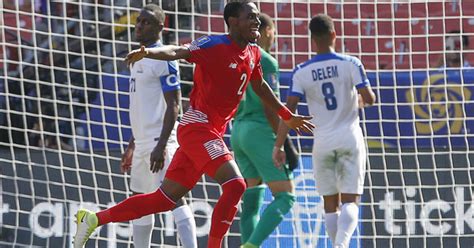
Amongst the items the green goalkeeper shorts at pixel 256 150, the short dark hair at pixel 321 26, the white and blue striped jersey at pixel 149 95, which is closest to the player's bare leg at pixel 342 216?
the green goalkeeper shorts at pixel 256 150

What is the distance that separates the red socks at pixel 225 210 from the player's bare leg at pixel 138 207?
0.34 metres

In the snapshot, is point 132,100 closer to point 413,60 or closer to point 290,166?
point 290,166

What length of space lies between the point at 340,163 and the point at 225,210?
190 centimetres

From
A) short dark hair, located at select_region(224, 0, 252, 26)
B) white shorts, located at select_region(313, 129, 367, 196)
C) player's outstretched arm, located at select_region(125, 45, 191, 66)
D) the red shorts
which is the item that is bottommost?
white shorts, located at select_region(313, 129, 367, 196)

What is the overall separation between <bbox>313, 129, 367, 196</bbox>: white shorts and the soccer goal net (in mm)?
1782

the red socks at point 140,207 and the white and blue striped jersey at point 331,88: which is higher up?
the white and blue striped jersey at point 331,88

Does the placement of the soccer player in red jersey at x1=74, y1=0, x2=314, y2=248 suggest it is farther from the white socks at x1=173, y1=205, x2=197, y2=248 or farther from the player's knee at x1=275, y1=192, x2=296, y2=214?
the player's knee at x1=275, y1=192, x2=296, y2=214

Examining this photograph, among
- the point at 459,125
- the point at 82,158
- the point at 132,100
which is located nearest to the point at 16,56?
the point at 82,158

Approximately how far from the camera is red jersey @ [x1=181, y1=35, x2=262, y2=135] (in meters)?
6.44

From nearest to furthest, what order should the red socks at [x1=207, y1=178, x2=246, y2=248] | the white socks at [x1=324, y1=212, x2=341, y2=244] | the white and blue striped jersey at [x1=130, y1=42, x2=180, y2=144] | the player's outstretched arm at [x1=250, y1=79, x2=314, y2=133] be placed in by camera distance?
1. the red socks at [x1=207, y1=178, x2=246, y2=248]
2. the player's outstretched arm at [x1=250, y1=79, x2=314, y2=133]
3. the white and blue striped jersey at [x1=130, y1=42, x2=180, y2=144]
4. the white socks at [x1=324, y1=212, x2=341, y2=244]

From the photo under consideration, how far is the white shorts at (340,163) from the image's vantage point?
7.90 metres

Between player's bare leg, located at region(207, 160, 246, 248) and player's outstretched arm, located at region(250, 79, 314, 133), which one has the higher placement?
player's outstretched arm, located at region(250, 79, 314, 133)

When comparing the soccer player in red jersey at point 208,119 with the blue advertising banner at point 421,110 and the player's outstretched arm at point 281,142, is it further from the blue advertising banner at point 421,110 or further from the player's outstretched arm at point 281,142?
the blue advertising banner at point 421,110

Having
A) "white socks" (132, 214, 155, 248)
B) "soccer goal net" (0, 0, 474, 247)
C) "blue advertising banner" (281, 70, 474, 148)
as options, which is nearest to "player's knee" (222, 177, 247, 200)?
"white socks" (132, 214, 155, 248)
